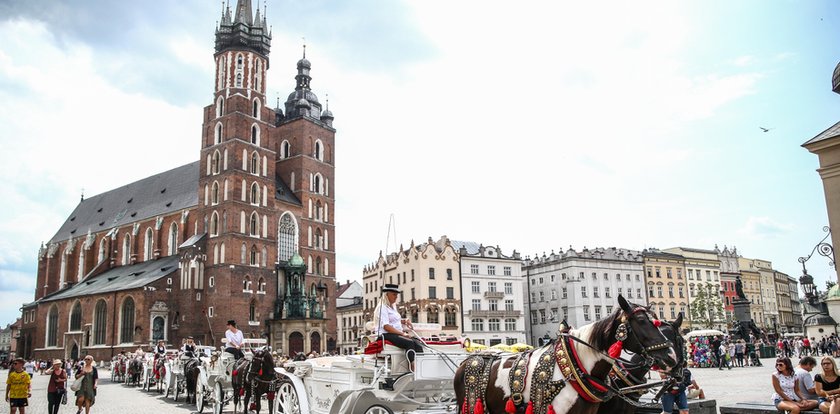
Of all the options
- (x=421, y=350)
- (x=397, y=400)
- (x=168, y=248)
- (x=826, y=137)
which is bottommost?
(x=397, y=400)

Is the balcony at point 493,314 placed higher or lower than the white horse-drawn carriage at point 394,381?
higher

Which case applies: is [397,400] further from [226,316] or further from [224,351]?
[226,316]

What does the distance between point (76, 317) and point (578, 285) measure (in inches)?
1842

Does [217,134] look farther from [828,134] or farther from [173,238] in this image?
[828,134]

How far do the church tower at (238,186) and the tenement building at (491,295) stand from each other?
18.3 metres

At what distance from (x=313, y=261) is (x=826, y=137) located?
153 ft

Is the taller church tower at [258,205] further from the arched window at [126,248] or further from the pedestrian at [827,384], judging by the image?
the pedestrian at [827,384]

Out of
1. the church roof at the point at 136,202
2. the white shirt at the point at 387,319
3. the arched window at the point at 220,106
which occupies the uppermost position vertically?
the arched window at the point at 220,106

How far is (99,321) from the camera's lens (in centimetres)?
5059

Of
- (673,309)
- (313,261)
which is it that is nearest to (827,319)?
(673,309)

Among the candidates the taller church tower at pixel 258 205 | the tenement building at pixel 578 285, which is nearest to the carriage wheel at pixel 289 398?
the taller church tower at pixel 258 205

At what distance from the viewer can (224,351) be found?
44.7 ft

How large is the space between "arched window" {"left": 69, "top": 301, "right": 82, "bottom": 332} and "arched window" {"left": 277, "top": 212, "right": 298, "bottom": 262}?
17834 mm

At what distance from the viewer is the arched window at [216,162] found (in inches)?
2026
